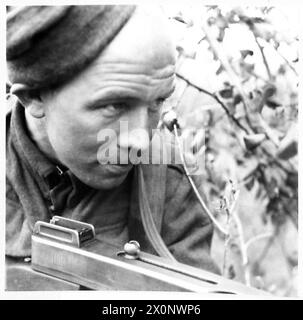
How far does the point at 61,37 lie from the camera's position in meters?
1.33

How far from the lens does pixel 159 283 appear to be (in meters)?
1.39

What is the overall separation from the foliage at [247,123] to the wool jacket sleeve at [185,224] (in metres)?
0.04

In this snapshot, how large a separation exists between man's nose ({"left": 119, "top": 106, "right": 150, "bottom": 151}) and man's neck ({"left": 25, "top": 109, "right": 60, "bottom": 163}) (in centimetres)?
20

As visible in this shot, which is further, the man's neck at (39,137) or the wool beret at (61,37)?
the man's neck at (39,137)

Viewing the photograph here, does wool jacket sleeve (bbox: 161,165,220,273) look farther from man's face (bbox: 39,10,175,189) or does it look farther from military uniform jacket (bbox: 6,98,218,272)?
man's face (bbox: 39,10,175,189)

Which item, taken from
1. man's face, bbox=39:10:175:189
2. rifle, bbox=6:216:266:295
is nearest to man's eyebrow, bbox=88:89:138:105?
man's face, bbox=39:10:175:189

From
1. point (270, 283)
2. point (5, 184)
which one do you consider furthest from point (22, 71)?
point (270, 283)

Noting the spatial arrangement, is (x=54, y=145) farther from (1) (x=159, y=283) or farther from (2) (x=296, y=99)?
(2) (x=296, y=99)

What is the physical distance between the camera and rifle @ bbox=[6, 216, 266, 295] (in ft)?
4.59

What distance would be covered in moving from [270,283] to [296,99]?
53 centimetres

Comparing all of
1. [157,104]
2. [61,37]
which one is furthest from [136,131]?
[61,37]

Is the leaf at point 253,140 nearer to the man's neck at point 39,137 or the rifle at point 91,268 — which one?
the rifle at point 91,268

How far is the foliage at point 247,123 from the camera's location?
1.43 meters

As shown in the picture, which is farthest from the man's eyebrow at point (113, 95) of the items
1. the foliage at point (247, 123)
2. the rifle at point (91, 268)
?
the rifle at point (91, 268)
